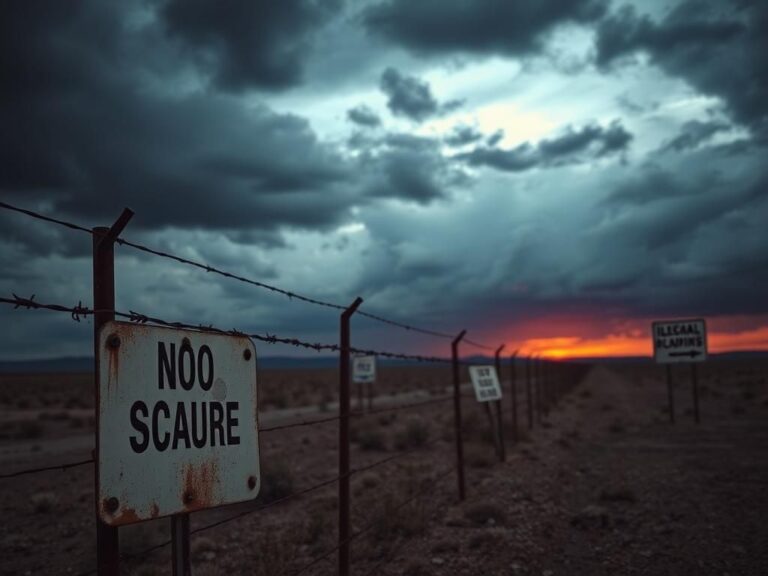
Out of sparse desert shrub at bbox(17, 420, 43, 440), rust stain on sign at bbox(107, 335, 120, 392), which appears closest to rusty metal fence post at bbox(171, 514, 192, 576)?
rust stain on sign at bbox(107, 335, 120, 392)

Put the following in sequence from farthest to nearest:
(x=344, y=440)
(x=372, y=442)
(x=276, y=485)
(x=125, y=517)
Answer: (x=372, y=442)
(x=276, y=485)
(x=344, y=440)
(x=125, y=517)

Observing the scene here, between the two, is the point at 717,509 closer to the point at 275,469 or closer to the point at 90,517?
the point at 275,469

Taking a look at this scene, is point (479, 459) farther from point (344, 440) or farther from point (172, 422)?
point (172, 422)

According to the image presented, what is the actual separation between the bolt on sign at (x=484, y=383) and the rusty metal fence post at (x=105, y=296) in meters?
8.32

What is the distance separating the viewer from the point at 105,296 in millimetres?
2477

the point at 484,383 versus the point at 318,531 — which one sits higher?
the point at 484,383

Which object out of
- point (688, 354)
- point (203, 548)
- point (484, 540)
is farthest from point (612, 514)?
point (688, 354)

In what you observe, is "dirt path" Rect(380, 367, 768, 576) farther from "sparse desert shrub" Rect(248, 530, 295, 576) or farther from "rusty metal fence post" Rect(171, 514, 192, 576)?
"rusty metal fence post" Rect(171, 514, 192, 576)

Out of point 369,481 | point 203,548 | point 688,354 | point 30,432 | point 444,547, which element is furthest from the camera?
point 30,432

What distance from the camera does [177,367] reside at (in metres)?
2.63

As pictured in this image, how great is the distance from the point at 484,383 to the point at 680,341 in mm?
9689

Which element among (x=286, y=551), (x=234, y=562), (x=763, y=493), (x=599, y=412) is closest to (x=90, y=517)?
(x=234, y=562)

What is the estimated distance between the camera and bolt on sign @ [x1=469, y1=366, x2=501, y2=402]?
34.3 ft

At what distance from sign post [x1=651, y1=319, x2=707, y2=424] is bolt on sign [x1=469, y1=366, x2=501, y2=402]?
8.24m
